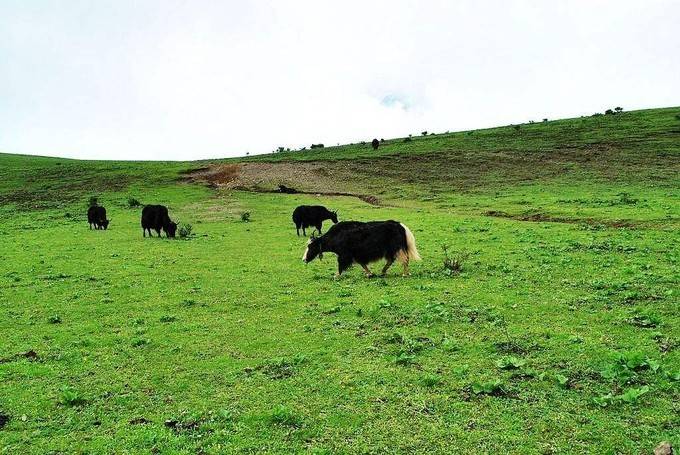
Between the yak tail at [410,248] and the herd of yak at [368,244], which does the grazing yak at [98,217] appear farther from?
the yak tail at [410,248]

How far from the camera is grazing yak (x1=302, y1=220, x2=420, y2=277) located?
1741cm

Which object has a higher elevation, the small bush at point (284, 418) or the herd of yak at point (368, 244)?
the herd of yak at point (368, 244)

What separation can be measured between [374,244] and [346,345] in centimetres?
692

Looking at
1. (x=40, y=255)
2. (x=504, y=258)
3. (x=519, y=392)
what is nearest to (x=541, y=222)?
(x=504, y=258)

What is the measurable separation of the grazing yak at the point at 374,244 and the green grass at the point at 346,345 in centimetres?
70

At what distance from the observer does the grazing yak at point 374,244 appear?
17.4 metres

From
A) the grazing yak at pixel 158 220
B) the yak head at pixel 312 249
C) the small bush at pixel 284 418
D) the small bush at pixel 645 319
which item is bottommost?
the small bush at pixel 284 418

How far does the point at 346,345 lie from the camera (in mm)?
11023

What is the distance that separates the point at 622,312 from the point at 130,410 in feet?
33.5

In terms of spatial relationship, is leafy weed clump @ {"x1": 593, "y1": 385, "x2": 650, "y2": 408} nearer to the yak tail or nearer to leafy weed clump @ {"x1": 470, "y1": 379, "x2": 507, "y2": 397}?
leafy weed clump @ {"x1": 470, "y1": 379, "x2": 507, "y2": 397}

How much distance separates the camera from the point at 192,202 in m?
46.3

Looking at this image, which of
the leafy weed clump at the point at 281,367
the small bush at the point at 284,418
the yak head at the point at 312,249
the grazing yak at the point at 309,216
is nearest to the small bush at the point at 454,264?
the yak head at the point at 312,249

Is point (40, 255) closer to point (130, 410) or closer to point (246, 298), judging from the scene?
point (246, 298)

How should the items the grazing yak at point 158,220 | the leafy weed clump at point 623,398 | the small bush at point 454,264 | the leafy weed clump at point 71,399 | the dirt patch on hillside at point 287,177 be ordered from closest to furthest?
the leafy weed clump at point 623,398
the leafy weed clump at point 71,399
the small bush at point 454,264
the grazing yak at point 158,220
the dirt patch on hillside at point 287,177
